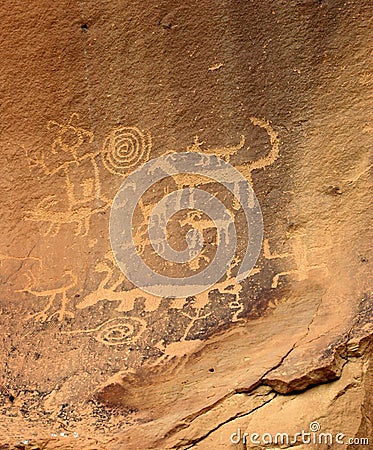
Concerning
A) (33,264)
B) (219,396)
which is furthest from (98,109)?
(219,396)

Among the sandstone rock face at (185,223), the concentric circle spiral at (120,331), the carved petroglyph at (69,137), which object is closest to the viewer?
the sandstone rock face at (185,223)

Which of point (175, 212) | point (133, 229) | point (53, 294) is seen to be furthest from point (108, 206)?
point (53, 294)

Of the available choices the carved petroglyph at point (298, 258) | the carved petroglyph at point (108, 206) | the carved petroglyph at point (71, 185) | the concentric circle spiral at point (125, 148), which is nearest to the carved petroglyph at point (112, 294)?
the carved petroglyph at point (108, 206)

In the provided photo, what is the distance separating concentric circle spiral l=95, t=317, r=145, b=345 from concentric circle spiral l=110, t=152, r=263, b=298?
0.12m

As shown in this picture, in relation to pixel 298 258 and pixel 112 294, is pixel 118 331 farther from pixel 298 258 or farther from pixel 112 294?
pixel 298 258

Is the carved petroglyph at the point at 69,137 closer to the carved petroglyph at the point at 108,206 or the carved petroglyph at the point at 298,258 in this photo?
the carved petroglyph at the point at 108,206

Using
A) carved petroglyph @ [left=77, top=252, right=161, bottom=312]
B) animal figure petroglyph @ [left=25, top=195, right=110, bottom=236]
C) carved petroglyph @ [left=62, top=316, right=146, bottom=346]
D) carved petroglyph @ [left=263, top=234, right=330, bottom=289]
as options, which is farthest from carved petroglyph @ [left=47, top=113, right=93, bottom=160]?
carved petroglyph @ [left=263, top=234, right=330, bottom=289]

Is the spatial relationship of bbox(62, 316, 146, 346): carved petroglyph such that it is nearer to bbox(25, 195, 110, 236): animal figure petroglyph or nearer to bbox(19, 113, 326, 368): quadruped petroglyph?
bbox(19, 113, 326, 368): quadruped petroglyph

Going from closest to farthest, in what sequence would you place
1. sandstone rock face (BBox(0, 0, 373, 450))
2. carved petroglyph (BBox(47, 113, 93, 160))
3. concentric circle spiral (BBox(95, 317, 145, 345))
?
sandstone rock face (BBox(0, 0, 373, 450)) → carved petroglyph (BBox(47, 113, 93, 160)) → concentric circle spiral (BBox(95, 317, 145, 345))

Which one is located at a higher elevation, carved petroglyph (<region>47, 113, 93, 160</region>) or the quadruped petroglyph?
carved petroglyph (<region>47, 113, 93, 160</region>)

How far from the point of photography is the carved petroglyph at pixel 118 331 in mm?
2650

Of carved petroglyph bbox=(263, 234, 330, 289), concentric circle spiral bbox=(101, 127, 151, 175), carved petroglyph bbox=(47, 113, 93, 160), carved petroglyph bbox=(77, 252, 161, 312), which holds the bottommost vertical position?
carved petroglyph bbox=(263, 234, 330, 289)

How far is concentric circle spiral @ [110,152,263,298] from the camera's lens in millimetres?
2625

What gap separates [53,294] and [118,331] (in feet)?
0.86
